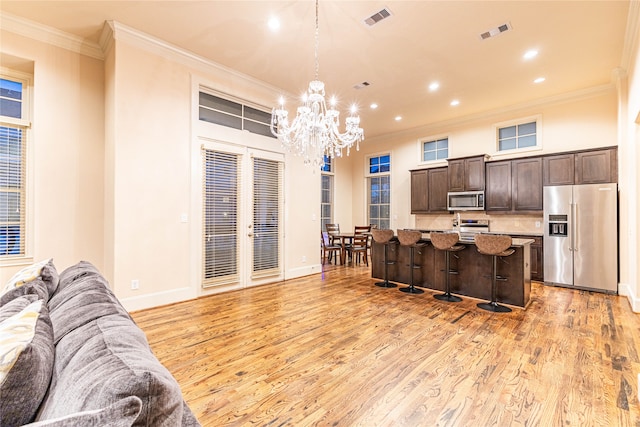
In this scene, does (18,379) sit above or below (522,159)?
below

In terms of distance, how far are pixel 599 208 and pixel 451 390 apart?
4.63 m

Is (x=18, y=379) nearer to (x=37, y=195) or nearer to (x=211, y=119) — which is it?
(x=37, y=195)

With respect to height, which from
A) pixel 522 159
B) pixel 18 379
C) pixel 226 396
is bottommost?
pixel 226 396

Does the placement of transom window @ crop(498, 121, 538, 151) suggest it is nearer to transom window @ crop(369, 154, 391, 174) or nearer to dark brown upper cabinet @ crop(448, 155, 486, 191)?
dark brown upper cabinet @ crop(448, 155, 486, 191)

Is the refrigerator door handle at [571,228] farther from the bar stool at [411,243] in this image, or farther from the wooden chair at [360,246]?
the wooden chair at [360,246]

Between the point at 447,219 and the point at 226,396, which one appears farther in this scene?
the point at 447,219

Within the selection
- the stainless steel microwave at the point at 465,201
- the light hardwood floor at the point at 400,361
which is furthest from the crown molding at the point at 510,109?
the light hardwood floor at the point at 400,361

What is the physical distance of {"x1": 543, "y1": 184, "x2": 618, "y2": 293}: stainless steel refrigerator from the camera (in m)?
4.69

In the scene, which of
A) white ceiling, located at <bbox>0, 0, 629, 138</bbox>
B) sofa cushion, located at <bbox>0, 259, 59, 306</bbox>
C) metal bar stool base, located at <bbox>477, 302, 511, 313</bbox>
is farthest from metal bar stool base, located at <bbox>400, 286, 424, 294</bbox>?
sofa cushion, located at <bbox>0, 259, 59, 306</bbox>

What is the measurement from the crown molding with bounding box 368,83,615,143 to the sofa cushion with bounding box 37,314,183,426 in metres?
7.48

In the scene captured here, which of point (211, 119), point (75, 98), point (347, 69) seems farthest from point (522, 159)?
point (75, 98)

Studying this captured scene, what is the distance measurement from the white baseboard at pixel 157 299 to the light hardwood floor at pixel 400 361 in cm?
17

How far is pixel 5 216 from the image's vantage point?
3.70 metres

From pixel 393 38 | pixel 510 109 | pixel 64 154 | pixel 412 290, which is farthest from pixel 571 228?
pixel 64 154
